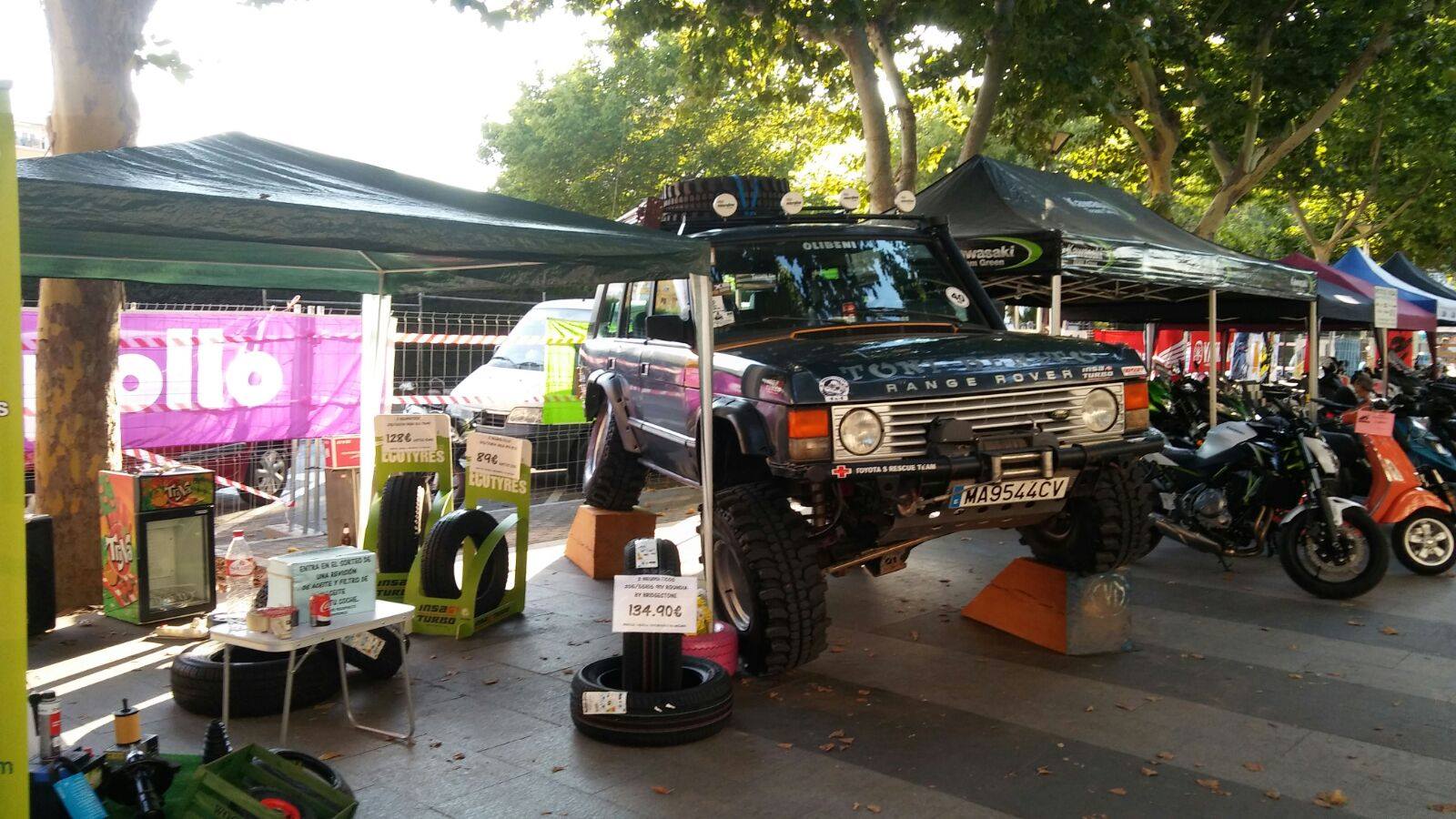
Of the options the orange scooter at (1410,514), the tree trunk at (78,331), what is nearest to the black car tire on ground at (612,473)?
the tree trunk at (78,331)

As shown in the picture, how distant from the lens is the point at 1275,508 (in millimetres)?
8266

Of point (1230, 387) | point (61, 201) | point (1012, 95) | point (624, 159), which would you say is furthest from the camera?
point (624, 159)

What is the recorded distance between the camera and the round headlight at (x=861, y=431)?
17.1 ft

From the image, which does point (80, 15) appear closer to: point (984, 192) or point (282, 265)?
point (282, 265)

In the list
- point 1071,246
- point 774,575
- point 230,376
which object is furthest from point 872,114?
point 774,575

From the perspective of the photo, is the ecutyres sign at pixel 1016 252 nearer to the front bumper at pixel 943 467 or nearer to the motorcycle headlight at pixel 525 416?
the front bumper at pixel 943 467

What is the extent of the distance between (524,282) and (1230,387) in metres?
11.2

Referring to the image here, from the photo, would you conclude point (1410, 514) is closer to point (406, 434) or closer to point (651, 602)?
point (651, 602)

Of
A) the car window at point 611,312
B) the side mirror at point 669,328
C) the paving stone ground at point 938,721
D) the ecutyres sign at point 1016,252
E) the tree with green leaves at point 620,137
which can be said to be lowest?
the paving stone ground at point 938,721

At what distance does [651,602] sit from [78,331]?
4.50 meters

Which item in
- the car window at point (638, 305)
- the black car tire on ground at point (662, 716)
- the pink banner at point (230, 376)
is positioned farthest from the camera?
the pink banner at point (230, 376)

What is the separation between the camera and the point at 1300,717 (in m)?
5.27

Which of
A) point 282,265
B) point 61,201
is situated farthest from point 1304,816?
point 282,265

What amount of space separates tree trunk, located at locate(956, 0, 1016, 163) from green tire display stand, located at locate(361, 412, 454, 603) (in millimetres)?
6953
